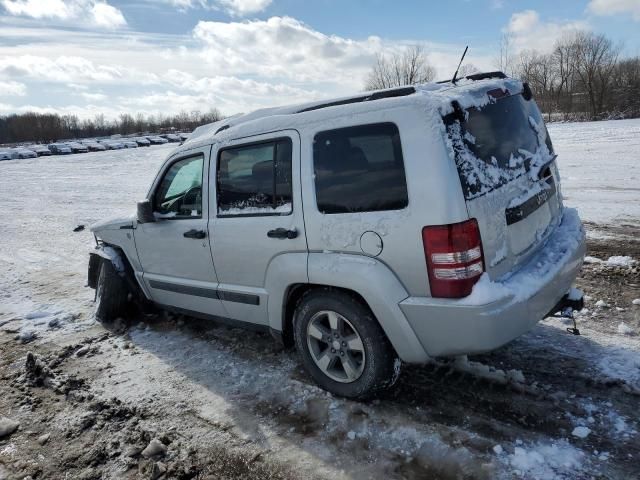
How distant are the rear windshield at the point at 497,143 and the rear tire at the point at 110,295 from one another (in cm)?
398

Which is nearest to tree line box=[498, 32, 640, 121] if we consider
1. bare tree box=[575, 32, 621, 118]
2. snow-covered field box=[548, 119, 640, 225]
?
bare tree box=[575, 32, 621, 118]

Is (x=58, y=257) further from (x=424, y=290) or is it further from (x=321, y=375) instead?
(x=424, y=290)

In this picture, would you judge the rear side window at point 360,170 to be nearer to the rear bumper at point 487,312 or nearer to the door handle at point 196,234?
the rear bumper at point 487,312

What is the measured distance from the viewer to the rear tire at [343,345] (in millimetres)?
3164

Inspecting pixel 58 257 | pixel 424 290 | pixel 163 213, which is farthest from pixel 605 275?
pixel 58 257

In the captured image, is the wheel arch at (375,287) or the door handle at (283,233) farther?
the door handle at (283,233)

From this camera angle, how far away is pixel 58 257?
865 centimetres

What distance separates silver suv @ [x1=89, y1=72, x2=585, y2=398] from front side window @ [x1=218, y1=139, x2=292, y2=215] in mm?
13

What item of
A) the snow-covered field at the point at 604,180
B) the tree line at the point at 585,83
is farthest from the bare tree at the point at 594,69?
the snow-covered field at the point at 604,180

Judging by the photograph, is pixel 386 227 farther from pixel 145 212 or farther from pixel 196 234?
pixel 145 212

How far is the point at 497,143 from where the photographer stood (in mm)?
3084

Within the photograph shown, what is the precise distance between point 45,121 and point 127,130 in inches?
627

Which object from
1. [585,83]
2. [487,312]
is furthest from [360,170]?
[585,83]

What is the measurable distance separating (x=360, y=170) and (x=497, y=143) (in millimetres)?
909
